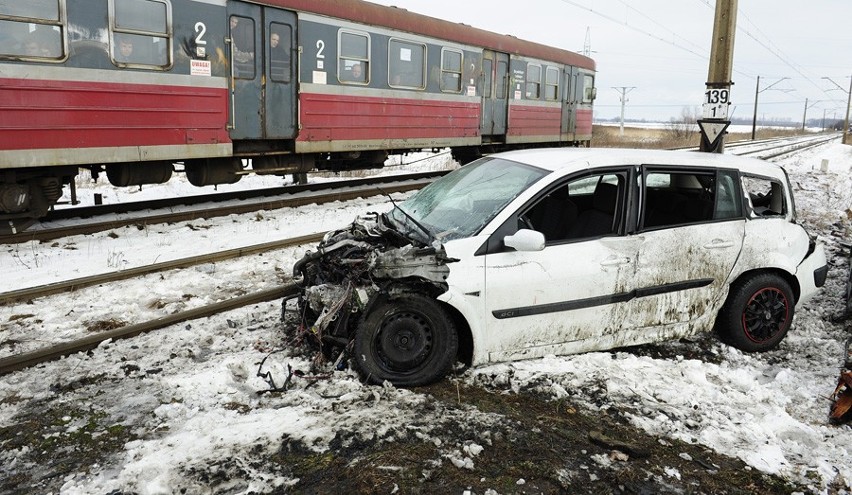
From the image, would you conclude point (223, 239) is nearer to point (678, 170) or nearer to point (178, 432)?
point (178, 432)

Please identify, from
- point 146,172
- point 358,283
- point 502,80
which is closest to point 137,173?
point 146,172

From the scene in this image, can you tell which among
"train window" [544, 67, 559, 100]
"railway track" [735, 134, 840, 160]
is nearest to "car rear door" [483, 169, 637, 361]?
"train window" [544, 67, 559, 100]

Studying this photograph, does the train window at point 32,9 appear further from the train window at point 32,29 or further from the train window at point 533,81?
the train window at point 533,81

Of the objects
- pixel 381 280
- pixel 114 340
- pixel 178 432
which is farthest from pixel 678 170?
pixel 114 340

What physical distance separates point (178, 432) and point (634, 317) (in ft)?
10.5

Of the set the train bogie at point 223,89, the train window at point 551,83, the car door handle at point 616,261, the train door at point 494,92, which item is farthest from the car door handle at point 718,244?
the train window at point 551,83

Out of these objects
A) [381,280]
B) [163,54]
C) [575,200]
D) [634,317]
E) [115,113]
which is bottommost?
[634,317]

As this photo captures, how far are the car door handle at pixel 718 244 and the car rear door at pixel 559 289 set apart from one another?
707 millimetres

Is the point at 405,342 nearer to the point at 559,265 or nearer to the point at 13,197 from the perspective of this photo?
the point at 559,265

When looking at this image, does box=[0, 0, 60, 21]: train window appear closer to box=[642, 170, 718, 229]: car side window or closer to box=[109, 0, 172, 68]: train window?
box=[109, 0, 172, 68]: train window

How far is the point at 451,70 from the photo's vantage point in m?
13.5

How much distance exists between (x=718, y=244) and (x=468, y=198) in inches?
77.7

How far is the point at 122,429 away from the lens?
3.55m

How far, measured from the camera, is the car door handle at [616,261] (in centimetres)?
453
